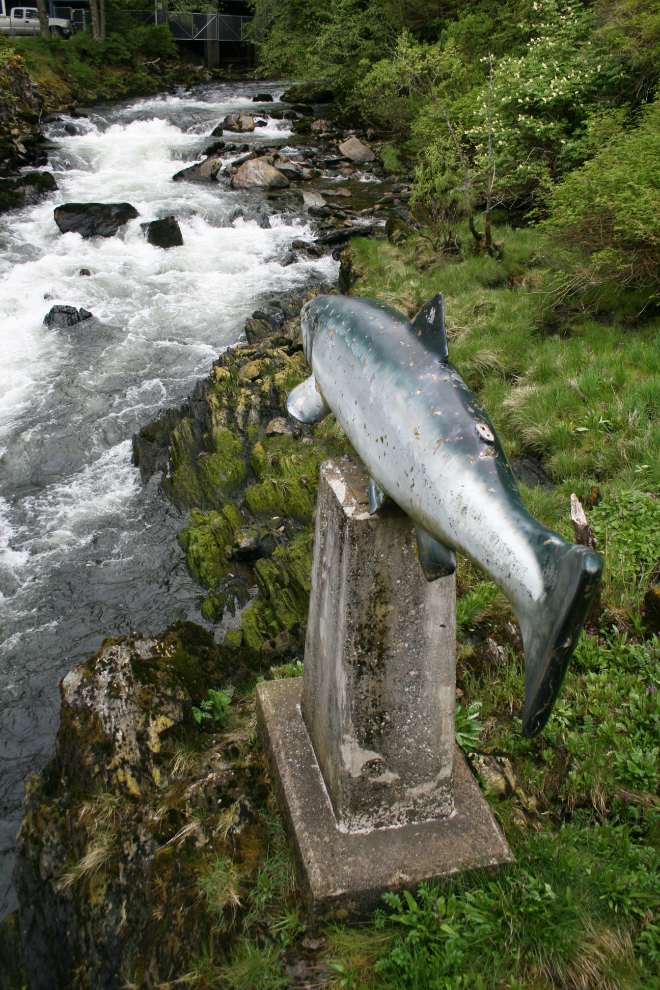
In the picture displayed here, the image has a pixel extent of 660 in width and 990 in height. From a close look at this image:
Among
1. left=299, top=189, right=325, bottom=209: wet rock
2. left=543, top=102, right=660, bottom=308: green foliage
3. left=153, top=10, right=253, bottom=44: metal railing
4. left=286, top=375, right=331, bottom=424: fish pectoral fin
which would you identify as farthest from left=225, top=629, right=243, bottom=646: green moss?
left=153, top=10, right=253, bottom=44: metal railing

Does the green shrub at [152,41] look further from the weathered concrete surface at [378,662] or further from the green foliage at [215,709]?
the weathered concrete surface at [378,662]

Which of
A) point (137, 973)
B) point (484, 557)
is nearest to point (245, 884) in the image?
point (137, 973)

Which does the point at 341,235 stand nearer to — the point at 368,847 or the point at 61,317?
the point at 61,317

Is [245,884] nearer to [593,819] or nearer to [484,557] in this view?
[593,819]

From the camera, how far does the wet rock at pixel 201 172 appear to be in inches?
792

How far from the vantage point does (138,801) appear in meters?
3.79

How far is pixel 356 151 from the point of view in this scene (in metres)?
23.0

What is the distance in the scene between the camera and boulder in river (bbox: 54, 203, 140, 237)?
52.6ft

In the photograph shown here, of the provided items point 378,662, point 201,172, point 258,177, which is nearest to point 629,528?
point 378,662

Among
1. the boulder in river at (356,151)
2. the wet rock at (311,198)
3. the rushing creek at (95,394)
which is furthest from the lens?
the boulder in river at (356,151)

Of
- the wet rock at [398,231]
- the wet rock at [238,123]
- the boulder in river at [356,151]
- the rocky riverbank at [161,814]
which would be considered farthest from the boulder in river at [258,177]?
the rocky riverbank at [161,814]

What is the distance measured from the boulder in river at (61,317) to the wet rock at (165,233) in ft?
13.7

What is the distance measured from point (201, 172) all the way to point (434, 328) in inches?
831

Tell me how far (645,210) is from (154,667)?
6.80 metres
